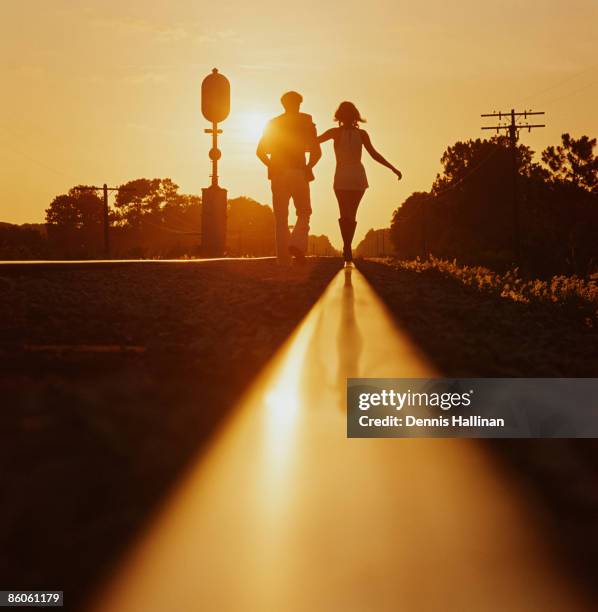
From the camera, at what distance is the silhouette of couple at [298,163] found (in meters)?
12.6

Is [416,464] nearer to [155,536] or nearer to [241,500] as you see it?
[241,500]

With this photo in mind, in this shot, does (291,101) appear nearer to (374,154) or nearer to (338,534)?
(374,154)

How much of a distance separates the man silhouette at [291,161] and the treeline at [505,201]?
72.3 meters

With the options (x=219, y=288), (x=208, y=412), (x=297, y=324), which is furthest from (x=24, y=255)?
(x=208, y=412)

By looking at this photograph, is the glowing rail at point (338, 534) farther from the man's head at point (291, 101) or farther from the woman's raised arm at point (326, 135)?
the woman's raised arm at point (326, 135)

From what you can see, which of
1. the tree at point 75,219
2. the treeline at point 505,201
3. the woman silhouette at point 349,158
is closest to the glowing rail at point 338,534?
the woman silhouette at point 349,158

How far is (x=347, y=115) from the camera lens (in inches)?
573

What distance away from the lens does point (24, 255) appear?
72.1 ft

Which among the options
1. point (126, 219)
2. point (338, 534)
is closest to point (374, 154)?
point (338, 534)

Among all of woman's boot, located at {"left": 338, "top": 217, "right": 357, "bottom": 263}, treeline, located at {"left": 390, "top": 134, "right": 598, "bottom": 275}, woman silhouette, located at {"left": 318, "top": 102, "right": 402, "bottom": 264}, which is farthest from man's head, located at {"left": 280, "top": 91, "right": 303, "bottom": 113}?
treeline, located at {"left": 390, "top": 134, "right": 598, "bottom": 275}

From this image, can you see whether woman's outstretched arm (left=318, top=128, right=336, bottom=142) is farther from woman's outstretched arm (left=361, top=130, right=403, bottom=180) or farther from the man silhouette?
the man silhouette

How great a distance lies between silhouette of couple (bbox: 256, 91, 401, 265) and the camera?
1262 cm

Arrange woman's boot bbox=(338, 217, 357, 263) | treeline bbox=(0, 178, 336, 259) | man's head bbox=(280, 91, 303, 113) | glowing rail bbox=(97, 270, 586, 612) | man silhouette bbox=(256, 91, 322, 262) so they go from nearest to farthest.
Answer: glowing rail bbox=(97, 270, 586, 612) < man silhouette bbox=(256, 91, 322, 262) < man's head bbox=(280, 91, 303, 113) < woman's boot bbox=(338, 217, 357, 263) < treeline bbox=(0, 178, 336, 259)

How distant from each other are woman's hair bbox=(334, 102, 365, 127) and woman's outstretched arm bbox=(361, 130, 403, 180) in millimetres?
242
